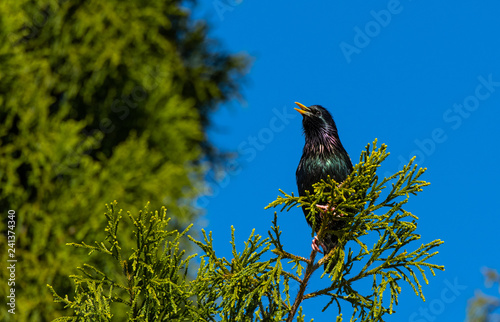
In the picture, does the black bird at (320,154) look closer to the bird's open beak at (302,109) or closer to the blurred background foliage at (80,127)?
the bird's open beak at (302,109)

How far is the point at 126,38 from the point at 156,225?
518 centimetres

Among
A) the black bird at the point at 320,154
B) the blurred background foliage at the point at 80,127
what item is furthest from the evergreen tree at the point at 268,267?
the blurred background foliage at the point at 80,127

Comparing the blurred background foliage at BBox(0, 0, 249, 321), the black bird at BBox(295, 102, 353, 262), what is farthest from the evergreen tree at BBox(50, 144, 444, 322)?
the blurred background foliage at BBox(0, 0, 249, 321)

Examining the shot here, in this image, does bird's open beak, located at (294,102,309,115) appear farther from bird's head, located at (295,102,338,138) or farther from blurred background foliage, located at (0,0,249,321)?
blurred background foliage, located at (0,0,249,321)

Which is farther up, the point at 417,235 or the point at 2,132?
the point at 2,132

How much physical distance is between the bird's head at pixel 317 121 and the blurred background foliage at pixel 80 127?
2.73m

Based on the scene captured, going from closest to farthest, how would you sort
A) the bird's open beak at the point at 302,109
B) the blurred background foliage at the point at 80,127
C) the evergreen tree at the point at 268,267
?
the evergreen tree at the point at 268,267, the bird's open beak at the point at 302,109, the blurred background foliage at the point at 80,127

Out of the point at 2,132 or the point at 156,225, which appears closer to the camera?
the point at 156,225

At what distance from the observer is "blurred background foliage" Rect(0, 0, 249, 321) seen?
6045 mm

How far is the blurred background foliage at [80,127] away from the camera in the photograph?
238 inches

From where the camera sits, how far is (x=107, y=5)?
7570 mm

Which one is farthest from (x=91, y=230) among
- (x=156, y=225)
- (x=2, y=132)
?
(x=156, y=225)

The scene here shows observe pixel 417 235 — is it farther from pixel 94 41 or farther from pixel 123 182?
pixel 94 41

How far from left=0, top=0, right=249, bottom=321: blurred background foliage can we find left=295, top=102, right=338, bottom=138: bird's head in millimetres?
2733
